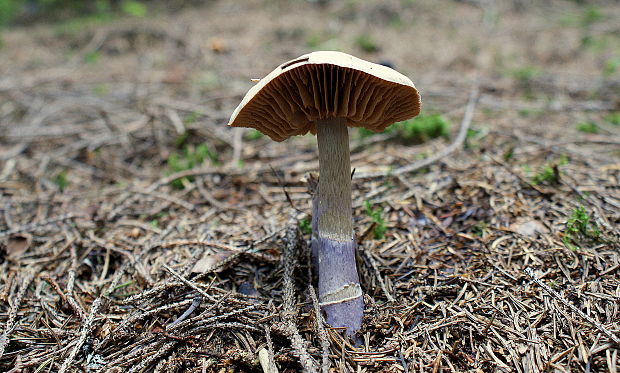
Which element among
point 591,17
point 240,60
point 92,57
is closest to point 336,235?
point 240,60

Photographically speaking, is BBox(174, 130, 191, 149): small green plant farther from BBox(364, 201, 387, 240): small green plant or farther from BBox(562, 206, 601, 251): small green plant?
BBox(562, 206, 601, 251): small green plant

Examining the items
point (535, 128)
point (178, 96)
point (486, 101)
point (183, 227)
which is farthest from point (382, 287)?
point (178, 96)

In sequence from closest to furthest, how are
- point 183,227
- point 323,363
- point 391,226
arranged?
point 323,363 < point 391,226 < point 183,227

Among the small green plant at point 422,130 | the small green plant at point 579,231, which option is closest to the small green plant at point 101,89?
the small green plant at point 422,130

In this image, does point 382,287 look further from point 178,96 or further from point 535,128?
point 178,96

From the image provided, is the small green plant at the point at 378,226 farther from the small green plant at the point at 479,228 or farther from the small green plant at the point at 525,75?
the small green plant at the point at 525,75
